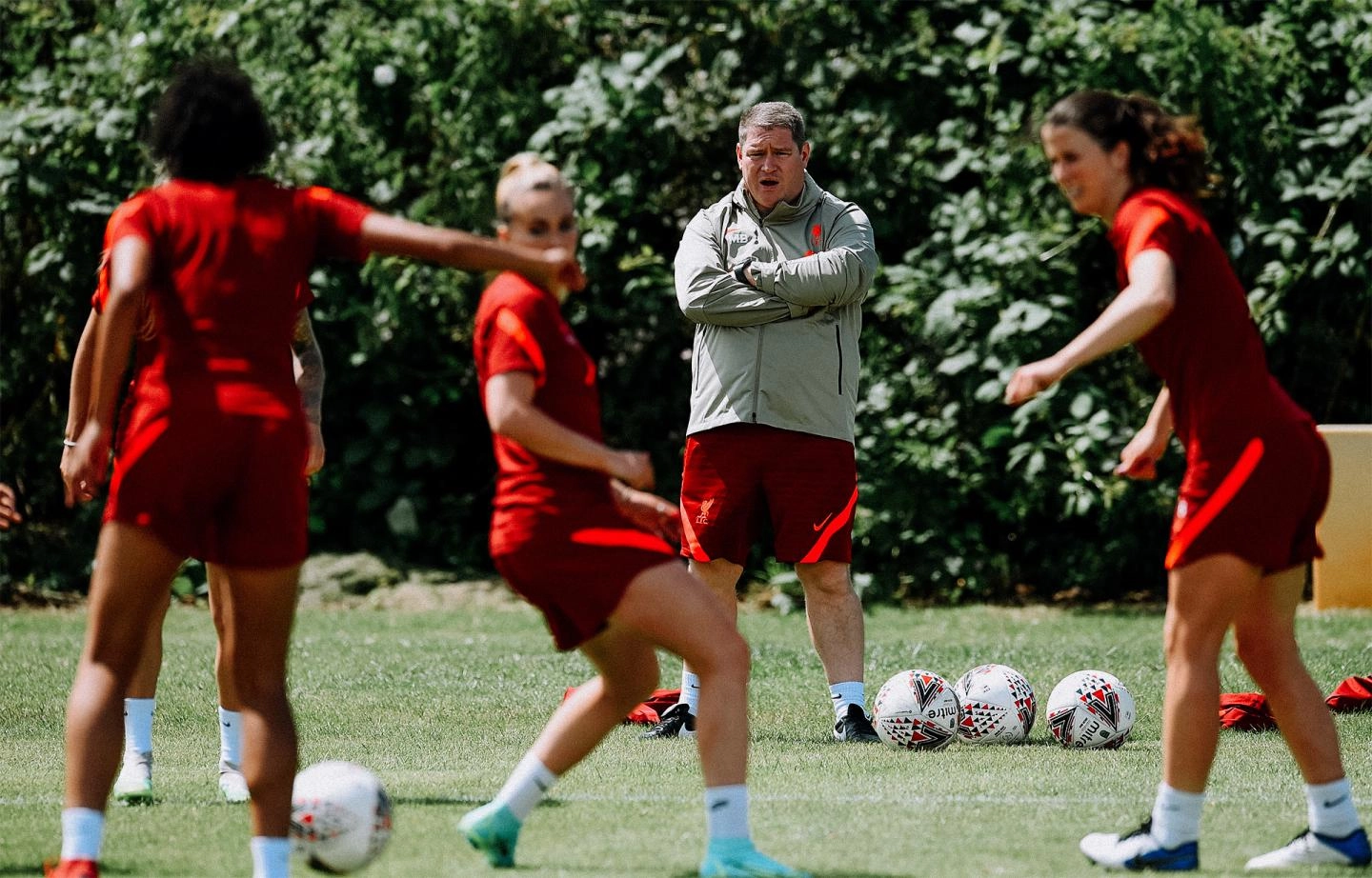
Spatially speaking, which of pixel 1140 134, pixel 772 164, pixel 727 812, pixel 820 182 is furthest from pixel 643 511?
pixel 820 182

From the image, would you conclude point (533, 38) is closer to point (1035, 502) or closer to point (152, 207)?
point (1035, 502)

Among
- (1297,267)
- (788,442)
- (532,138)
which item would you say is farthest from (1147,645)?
(532,138)

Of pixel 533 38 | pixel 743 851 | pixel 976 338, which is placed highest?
pixel 533 38

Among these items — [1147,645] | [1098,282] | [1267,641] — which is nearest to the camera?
[1267,641]

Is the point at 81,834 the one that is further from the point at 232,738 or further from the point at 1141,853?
the point at 1141,853

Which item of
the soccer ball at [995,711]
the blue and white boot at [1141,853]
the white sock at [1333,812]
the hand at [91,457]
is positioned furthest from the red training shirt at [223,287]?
the soccer ball at [995,711]

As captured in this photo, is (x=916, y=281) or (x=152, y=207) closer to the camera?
(x=152, y=207)

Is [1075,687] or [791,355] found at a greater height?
[791,355]

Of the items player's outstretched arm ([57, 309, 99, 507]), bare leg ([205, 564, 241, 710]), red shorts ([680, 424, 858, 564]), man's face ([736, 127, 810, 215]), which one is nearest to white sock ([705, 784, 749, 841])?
bare leg ([205, 564, 241, 710])

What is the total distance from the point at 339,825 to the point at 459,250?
57.8 inches

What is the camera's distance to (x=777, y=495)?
7.20 metres

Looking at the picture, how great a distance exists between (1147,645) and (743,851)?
20.3 ft

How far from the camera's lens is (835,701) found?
7.05 meters

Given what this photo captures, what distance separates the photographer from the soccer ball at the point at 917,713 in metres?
6.60
